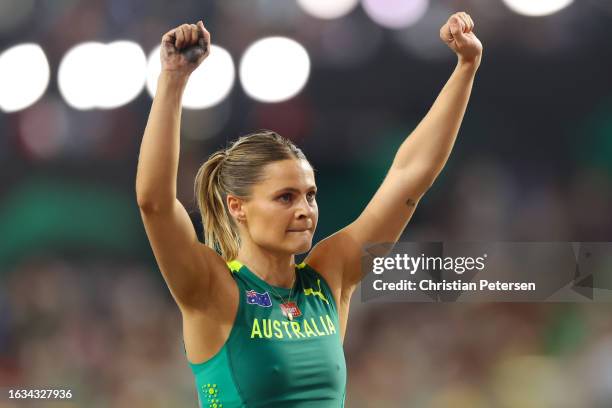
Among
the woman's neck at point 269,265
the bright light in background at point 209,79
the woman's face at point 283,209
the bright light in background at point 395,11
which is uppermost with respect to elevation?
the bright light in background at point 395,11

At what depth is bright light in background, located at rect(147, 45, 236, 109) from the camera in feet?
10.2

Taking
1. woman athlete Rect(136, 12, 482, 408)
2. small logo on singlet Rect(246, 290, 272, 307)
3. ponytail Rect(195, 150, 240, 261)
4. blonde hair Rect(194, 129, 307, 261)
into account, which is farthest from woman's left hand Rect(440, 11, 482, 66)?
small logo on singlet Rect(246, 290, 272, 307)

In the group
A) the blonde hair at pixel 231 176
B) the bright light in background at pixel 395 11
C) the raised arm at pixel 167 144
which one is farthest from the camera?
the bright light in background at pixel 395 11

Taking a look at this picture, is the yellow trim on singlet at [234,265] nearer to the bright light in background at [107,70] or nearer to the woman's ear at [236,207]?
the woman's ear at [236,207]

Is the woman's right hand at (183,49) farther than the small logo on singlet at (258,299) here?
No

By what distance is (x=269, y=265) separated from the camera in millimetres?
1689

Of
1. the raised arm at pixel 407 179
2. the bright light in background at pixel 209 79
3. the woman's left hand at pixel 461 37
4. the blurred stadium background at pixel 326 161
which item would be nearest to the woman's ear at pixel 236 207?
the raised arm at pixel 407 179

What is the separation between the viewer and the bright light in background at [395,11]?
312 cm

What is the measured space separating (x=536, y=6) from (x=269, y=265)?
200 centimetres

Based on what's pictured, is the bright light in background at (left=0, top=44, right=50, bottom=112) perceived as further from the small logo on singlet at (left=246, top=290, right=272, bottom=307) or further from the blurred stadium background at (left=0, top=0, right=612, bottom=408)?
the small logo on singlet at (left=246, top=290, right=272, bottom=307)

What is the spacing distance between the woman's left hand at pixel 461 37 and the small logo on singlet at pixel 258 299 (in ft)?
2.18

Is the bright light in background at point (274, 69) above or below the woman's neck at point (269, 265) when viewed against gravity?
above

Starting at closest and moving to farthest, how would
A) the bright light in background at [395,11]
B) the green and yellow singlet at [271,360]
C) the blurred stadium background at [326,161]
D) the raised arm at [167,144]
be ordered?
the raised arm at [167,144], the green and yellow singlet at [271,360], the blurred stadium background at [326,161], the bright light in background at [395,11]

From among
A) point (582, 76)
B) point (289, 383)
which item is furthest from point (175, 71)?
point (582, 76)
